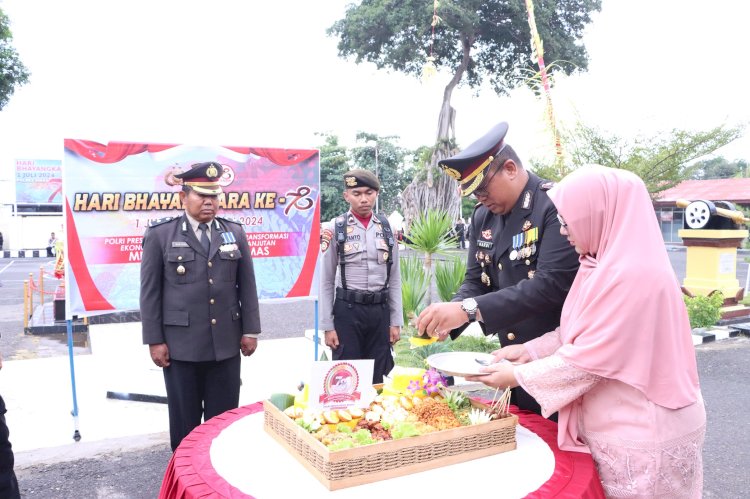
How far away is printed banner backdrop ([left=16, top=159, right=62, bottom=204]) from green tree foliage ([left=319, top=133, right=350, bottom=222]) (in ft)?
55.1

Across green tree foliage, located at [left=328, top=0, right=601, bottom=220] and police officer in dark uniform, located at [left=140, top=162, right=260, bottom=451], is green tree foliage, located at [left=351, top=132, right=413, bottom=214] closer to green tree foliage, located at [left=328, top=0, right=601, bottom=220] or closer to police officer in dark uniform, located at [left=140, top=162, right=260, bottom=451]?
green tree foliage, located at [left=328, top=0, right=601, bottom=220]

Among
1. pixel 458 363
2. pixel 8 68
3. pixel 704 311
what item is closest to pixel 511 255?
pixel 458 363

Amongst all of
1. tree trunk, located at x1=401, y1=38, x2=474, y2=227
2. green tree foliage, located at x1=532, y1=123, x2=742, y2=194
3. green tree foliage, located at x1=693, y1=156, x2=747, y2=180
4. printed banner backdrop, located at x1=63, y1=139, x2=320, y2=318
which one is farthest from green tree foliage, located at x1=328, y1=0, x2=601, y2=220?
green tree foliage, located at x1=693, y1=156, x2=747, y2=180

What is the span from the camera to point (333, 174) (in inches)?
1213

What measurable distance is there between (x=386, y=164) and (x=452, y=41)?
27.7ft

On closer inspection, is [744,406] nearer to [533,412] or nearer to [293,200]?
[533,412]

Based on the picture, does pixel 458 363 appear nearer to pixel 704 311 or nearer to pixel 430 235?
pixel 430 235

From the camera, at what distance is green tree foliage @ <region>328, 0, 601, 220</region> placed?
24.9 metres

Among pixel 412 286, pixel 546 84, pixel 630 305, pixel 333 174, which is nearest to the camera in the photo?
pixel 630 305

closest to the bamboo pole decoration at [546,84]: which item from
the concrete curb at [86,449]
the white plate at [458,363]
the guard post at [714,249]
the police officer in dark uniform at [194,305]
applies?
the guard post at [714,249]

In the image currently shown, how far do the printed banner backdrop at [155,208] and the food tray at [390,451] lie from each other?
2.87m

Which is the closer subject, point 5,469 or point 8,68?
point 5,469

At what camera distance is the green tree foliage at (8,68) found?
15.1 metres

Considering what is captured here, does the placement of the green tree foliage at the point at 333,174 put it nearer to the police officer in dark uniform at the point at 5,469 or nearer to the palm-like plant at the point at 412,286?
the palm-like plant at the point at 412,286
